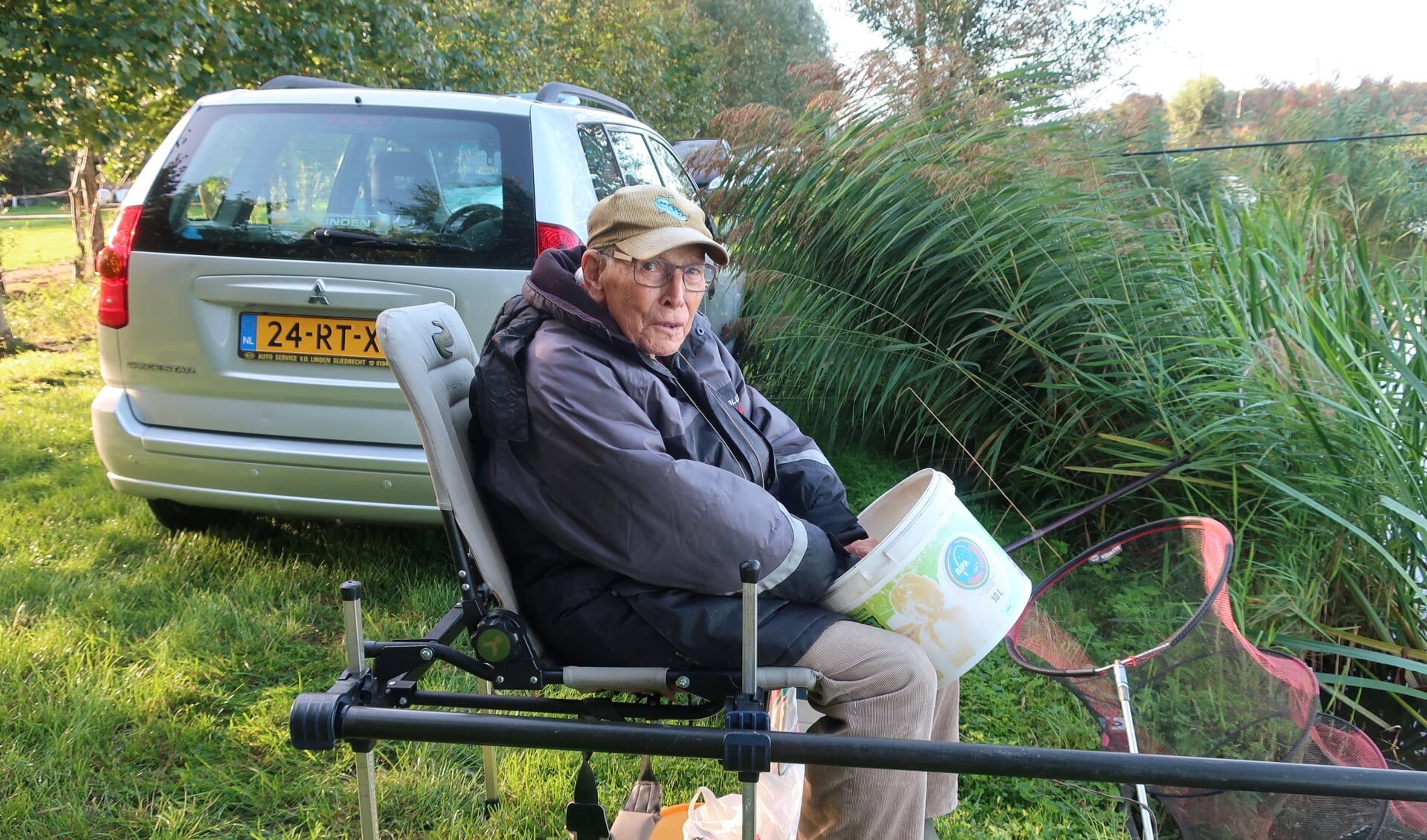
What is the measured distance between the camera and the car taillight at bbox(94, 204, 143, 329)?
3.54 m

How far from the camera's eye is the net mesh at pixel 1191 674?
207 cm

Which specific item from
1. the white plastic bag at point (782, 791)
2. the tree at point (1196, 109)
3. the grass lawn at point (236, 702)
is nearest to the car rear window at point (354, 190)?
the grass lawn at point (236, 702)

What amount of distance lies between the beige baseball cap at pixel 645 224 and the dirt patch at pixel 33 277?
11.1 m

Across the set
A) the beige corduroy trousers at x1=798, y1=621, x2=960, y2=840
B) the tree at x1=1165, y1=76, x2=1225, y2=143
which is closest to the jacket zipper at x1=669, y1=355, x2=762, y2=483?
the beige corduroy trousers at x1=798, y1=621, x2=960, y2=840

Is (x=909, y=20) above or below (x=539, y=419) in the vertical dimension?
above

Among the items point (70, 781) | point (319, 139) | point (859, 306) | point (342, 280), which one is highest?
point (319, 139)

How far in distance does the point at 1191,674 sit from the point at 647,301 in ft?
4.46

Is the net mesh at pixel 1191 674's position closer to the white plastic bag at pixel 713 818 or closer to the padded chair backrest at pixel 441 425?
the white plastic bag at pixel 713 818

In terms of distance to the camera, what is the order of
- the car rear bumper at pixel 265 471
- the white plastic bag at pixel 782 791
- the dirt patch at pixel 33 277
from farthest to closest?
the dirt patch at pixel 33 277 < the car rear bumper at pixel 265 471 < the white plastic bag at pixel 782 791

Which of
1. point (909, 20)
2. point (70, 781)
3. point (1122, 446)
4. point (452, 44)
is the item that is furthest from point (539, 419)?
point (452, 44)

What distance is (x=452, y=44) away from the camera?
955 cm

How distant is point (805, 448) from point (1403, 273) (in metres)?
2.63

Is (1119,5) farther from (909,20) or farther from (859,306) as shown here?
(859,306)

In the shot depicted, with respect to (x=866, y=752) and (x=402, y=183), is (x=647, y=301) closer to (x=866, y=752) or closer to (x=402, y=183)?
(x=866, y=752)
